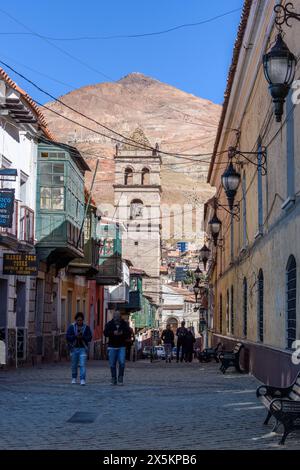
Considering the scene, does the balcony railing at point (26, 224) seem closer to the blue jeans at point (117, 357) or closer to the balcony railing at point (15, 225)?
the balcony railing at point (15, 225)

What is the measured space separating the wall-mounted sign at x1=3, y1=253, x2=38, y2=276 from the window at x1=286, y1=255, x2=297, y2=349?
8.81m

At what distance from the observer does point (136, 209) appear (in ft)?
232

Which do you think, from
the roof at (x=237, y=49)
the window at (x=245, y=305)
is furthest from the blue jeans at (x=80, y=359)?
the roof at (x=237, y=49)

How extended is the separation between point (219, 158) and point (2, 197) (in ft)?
42.7

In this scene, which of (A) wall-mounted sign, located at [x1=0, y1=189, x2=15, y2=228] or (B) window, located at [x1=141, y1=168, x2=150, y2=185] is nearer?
(A) wall-mounted sign, located at [x1=0, y1=189, x2=15, y2=228]

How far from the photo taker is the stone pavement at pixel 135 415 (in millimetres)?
7660

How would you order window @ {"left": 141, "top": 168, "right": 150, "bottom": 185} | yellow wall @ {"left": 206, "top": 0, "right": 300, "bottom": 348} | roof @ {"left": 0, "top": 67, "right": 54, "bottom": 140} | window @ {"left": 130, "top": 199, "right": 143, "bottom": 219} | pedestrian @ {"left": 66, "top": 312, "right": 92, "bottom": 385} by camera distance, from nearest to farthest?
yellow wall @ {"left": 206, "top": 0, "right": 300, "bottom": 348} → pedestrian @ {"left": 66, "top": 312, "right": 92, "bottom": 385} → roof @ {"left": 0, "top": 67, "right": 54, "bottom": 140} → window @ {"left": 130, "top": 199, "right": 143, "bottom": 219} → window @ {"left": 141, "top": 168, "right": 150, "bottom": 185}

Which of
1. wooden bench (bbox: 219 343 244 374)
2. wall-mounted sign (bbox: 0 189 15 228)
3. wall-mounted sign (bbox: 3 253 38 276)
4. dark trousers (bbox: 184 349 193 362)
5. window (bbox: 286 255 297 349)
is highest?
wall-mounted sign (bbox: 0 189 15 228)

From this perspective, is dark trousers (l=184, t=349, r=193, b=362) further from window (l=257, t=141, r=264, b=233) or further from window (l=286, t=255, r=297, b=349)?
window (l=286, t=255, r=297, b=349)

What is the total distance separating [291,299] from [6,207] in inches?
299

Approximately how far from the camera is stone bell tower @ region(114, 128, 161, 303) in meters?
68.6

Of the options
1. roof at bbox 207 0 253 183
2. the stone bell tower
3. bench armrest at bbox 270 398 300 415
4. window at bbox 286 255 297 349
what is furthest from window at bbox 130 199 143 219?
bench armrest at bbox 270 398 300 415

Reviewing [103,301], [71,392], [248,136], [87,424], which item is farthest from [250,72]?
[103,301]

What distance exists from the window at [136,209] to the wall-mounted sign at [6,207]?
52.9 m
